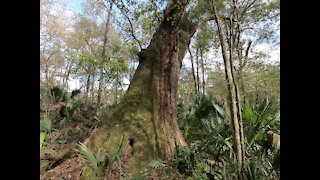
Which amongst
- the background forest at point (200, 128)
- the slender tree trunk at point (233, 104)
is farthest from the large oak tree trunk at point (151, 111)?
the slender tree trunk at point (233, 104)

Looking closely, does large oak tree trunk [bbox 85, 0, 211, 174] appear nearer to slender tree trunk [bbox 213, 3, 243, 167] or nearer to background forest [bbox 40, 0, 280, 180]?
background forest [bbox 40, 0, 280, 180]

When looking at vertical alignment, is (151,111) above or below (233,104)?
below

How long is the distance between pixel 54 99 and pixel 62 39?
10.5 m

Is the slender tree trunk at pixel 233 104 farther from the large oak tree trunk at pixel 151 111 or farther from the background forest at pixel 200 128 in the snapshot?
the large oak tree trunk at pixel 151 111

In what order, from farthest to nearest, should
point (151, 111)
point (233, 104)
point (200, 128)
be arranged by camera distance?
point (200, 128)
point (151, 111)
point (233, 104)

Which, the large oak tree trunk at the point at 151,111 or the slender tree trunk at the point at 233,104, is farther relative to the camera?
the large oak tree trunk at the point at 151,111

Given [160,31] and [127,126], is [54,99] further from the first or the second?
[160,31]

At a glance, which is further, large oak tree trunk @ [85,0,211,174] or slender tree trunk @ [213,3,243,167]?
large oak tree trunk @ [85,0,211,174]

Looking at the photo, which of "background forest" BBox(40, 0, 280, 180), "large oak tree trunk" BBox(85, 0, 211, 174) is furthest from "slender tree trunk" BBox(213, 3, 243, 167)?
"large oak tree trunk" BBox(85, 0, 211, 174)

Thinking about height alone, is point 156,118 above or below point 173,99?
below
